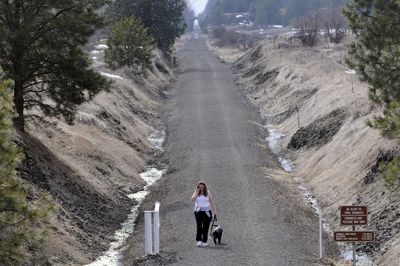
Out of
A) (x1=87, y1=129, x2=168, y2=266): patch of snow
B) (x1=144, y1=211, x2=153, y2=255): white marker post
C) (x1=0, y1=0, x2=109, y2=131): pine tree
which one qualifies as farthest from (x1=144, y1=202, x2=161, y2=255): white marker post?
(x1=0, y1=0, x2=109, y2=131): pine tree

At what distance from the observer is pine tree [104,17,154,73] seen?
54812 mm

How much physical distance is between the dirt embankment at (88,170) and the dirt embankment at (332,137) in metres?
7.08

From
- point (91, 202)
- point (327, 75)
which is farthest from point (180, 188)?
point (327, 75)

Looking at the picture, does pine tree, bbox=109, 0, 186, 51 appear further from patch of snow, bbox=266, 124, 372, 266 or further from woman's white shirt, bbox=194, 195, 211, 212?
woman's white shirt, bbox=194, 195, 211, 212

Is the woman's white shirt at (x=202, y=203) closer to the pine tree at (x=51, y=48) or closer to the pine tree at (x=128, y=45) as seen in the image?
the pine tree at (x=51, y=48)

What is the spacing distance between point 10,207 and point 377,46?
12837mm

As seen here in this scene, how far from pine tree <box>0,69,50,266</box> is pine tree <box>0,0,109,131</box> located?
1231cm

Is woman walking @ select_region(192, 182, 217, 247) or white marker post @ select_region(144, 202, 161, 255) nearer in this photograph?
white marker post @ select_region(144, 202, 161, 255)

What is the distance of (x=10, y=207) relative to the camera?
11758 millimetres

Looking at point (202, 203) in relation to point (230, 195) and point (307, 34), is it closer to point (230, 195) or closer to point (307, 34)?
point (230, 195)

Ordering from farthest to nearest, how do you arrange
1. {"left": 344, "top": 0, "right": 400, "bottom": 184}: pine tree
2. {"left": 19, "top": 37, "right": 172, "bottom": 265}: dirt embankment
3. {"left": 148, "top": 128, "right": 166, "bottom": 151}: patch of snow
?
{"left": 148, "top": 128, "right": 166, "bottom": 151}: patch of snow, {"left": 19, "top": 37, "right": 172, "bottom": 265}: dirt embankment, {"left": 344, "top": 0, "right": 400, "bottom": 184}: pine tree

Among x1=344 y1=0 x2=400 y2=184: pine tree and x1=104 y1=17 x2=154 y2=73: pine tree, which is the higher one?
x1=104 y1=17 x2=154 y2=73: pine tree

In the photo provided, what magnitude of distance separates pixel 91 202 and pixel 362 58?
31.8ft

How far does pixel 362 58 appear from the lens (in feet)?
70.2
